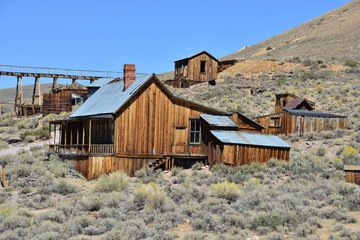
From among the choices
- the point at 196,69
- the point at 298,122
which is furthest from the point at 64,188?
the point at 196,69

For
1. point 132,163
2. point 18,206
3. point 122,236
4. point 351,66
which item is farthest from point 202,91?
point 122,236

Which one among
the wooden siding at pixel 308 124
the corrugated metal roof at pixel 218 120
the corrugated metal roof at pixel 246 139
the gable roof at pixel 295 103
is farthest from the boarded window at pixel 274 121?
the corrugated metal roof at pixel 218 120

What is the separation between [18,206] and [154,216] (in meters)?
5.98

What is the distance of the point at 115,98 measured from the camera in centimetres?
2870

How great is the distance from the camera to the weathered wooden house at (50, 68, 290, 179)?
26219 mm

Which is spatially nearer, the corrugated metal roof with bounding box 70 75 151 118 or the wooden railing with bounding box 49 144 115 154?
the wooden railing with bounding box 49 144 115 154

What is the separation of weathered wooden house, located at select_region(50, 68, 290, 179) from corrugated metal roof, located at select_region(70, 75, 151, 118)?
9cm

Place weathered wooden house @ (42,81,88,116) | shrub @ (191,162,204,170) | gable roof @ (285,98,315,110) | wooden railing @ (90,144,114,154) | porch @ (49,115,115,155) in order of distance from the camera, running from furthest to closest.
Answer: weathered wooden house @ (42,81,88,116) < gable roof @ (285,98,315,110) < shrub @ (191,162,204,170) < porch @ (49,115,115,155) < wooden railing @ (90,144,114,154)

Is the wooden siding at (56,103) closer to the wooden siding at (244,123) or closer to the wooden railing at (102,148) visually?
the wooden railing at (102,148)

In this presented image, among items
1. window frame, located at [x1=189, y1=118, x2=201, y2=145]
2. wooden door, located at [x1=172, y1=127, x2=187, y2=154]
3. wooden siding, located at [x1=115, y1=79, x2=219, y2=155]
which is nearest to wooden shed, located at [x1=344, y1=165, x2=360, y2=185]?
wooden siding, located at [x1=115, y1=79, x2=219, y2=155]

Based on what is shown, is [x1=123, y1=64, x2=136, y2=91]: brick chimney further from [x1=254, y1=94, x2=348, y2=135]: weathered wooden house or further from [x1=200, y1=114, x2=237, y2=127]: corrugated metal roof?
[x1=254, y1=94, x2=348, y2=135]: weathered wooden house

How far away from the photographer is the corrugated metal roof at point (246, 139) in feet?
88.8

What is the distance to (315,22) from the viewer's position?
107 meters

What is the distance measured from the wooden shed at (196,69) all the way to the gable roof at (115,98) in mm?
23361
